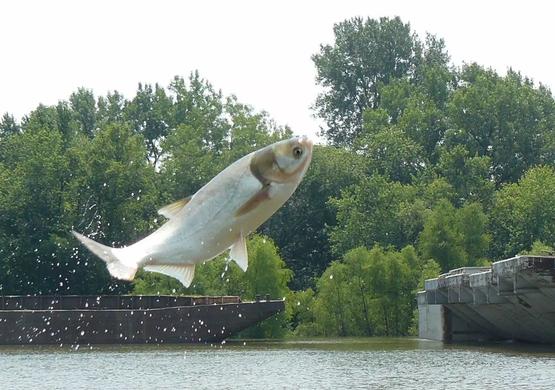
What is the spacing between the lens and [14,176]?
9962 cm

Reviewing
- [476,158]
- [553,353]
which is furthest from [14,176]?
[553,353]

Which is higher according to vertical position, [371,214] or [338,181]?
[338,181]

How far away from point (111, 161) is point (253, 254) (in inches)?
657

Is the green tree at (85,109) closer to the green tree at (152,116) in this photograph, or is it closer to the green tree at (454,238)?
the green tree at (152,116)

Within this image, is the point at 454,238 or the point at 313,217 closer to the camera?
the point at 454,238

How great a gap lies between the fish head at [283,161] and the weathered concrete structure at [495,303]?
43.5 metres

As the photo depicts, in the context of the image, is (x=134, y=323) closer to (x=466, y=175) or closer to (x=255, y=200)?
(x=466, y=175)

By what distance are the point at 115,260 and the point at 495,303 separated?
52.7 meters

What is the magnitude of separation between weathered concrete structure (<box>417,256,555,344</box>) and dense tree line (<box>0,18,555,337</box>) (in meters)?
11.7

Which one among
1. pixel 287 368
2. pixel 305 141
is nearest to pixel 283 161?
pixel 305 141

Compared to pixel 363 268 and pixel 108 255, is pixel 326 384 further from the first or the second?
pixel 363 268

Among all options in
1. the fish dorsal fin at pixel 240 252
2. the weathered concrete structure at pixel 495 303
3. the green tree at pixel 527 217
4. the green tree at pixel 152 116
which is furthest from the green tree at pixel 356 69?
the fish dorsal fin at pixel 240 252

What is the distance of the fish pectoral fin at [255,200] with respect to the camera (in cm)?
879

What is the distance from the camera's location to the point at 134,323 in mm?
73938
